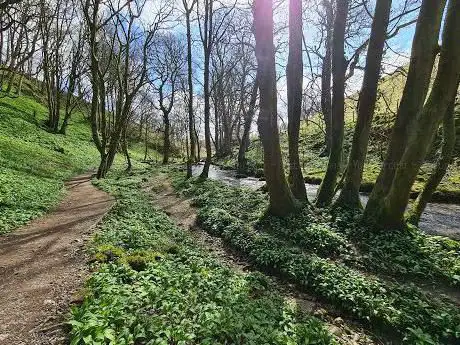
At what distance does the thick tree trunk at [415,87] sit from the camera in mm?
8195

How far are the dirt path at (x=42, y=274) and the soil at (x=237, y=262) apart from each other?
295cm

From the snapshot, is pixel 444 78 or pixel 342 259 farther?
pixel 342 259

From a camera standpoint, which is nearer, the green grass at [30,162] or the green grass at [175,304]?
the green grass at [175,304]

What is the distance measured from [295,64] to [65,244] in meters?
8.73

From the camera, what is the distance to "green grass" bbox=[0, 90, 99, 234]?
10227 mm

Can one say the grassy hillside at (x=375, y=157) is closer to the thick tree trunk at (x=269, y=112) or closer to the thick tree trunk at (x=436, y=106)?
the thick tree trunk at (x=436, y=106)

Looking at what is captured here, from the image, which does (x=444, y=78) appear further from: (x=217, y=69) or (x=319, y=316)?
(x=217, y=69)

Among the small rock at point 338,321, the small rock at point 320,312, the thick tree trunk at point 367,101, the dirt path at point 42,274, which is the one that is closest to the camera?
the dirt path at point 42,274

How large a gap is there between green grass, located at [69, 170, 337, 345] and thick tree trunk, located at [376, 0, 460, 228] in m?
4.08

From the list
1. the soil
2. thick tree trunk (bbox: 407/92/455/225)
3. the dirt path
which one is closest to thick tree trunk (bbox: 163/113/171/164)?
the soil

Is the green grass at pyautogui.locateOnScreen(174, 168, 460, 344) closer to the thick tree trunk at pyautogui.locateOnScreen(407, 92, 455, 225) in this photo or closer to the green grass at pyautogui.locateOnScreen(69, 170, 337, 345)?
the green grass at pyautogui.locateOnScreen(69, 170, 337, 345)

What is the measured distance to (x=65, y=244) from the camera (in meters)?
7.71

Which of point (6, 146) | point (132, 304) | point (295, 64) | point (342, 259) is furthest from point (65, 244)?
point (6, 146)

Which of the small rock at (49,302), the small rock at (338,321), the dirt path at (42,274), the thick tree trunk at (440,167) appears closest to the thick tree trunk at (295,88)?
the thick tree trunk at (440,167)
